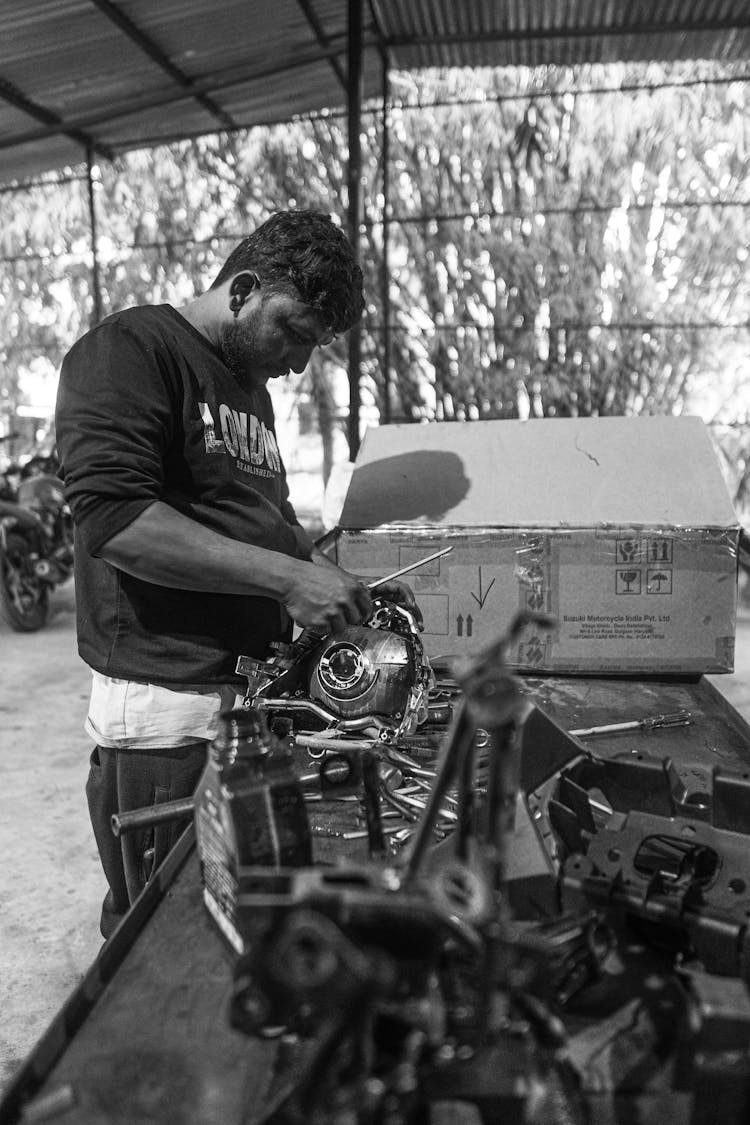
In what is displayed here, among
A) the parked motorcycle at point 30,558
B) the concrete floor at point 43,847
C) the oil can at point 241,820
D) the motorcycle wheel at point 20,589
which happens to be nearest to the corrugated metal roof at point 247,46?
the parked motorcycle at point 30,558

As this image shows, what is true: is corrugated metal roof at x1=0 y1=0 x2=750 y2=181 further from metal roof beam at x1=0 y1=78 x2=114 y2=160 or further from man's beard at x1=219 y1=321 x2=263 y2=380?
man's beard at x1=219 y1=321 x2=263 y2=380

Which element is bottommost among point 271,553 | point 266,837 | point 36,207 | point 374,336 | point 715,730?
point 715,730

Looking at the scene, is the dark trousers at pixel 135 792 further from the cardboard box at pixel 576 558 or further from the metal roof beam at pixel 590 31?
the metal roof beam at pixel 590 31

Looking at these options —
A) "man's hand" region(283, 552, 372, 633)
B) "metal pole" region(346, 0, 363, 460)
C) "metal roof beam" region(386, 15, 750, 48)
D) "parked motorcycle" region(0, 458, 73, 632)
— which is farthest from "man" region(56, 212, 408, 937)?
"metal roof beam" region(386, 15, 750, 48)

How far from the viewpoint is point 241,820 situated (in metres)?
0.80

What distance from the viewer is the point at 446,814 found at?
3.87ft

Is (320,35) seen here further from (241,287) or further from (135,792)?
(135,792)

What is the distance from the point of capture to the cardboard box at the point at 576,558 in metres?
2.00

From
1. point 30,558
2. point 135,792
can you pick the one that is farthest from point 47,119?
point 135,792

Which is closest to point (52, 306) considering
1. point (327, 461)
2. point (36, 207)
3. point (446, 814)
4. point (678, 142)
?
point (36, 207)

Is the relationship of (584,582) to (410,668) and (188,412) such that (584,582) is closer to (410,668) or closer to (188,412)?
(410,668)

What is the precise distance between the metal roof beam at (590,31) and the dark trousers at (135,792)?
5143 mm

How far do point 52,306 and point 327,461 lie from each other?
2956mm

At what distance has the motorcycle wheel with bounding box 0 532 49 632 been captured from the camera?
544 centimetres
